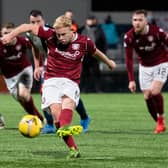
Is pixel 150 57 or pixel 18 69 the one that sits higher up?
pixel 150 57

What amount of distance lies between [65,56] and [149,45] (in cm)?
344

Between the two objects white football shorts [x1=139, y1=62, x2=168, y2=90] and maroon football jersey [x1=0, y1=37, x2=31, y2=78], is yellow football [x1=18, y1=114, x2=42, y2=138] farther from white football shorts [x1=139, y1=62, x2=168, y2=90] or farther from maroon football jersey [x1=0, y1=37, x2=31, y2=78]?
white football shorts [x1=139, y1=62, x2=168, y2=90]

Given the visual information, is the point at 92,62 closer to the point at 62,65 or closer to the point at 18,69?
the point at 18,69

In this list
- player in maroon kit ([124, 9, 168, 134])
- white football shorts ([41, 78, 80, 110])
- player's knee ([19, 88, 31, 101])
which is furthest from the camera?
player's knee ([19, 88, 31, 101])

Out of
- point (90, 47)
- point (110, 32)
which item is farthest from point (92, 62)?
point (90, 47)

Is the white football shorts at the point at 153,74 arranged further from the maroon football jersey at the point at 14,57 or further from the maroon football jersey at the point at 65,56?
the maroon football jersey at the point at 65,56

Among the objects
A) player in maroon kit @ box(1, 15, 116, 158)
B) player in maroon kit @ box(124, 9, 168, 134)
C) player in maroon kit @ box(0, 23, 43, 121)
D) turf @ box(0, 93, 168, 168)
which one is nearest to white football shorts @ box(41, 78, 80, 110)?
player in maroon kit @ box(1, 15, 116, 158)

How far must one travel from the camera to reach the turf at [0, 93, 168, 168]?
10.3 meters

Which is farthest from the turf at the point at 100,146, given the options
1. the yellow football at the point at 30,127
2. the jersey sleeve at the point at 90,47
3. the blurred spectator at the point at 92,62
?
the blurred spectator at the point at 92,62

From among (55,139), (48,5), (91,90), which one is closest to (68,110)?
(55,139)

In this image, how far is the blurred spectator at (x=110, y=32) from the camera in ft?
90.1

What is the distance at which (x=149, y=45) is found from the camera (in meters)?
14.6

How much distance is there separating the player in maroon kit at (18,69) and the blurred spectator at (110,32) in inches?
480

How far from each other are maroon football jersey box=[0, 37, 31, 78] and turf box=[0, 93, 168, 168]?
Answer: 3.20ft
